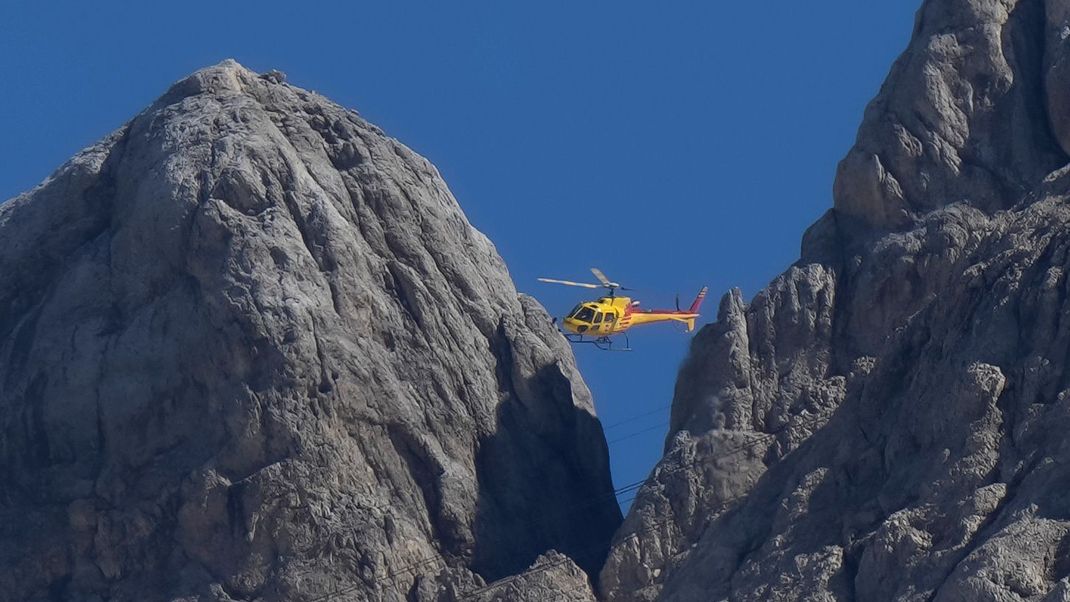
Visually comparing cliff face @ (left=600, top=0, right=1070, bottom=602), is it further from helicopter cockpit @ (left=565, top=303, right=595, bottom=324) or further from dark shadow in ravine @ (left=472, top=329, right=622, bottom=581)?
helicopter cockpit @ (left=565, top=303, right=595, bottom=324)

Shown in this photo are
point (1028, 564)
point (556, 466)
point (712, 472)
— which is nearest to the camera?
point (1028, 564)

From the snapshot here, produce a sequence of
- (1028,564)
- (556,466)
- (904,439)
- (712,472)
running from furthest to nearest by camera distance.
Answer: (556,466)
(712,472)
(904,439)
(1028,564)

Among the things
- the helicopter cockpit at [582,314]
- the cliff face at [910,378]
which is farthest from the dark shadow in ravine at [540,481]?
the helicopter cockpit at [582,314]

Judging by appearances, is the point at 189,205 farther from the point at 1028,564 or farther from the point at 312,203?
the point at 1028,564

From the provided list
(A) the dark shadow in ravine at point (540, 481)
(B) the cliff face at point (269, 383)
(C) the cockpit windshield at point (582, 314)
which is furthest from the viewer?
(C) the cockpit windshield at point (582, 314)

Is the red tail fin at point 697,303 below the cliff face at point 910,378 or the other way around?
the other way around

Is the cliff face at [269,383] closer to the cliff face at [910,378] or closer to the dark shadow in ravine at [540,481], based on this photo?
the dark shadow in ravine at [540,481]

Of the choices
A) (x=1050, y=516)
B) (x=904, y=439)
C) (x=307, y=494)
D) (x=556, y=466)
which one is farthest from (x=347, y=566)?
(x=1050, y=516)

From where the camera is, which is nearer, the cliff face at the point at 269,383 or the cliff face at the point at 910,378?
the cliff face at the point at 910,378
